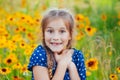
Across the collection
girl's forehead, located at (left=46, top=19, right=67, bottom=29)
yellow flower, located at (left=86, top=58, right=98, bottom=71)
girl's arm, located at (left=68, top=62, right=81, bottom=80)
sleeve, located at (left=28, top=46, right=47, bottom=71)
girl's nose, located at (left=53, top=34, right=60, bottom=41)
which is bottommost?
yellow flower, located at (left=86, top=58, right=98, bottom=71)

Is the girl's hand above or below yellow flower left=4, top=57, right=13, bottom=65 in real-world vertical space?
above

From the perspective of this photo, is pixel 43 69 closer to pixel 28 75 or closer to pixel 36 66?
pixel 36 66

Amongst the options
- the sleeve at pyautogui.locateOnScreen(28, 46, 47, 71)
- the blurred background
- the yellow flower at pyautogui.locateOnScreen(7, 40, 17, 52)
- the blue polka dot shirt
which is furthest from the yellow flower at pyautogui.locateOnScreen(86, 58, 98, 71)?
the yellow flower at pyautogui.locateOnScreen(7, 40, 17, 52)

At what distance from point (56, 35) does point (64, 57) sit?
0.18 meters

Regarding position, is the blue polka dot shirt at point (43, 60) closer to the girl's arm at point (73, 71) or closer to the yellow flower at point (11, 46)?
the girl's arm at point (73, 71)

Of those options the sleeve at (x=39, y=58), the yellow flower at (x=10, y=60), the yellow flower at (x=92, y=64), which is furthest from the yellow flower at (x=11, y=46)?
the sleeve at (x=39, y=58)

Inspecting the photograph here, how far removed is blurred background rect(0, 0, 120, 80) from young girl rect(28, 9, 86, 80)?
0.13 metres

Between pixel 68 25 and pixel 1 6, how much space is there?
3008 mm

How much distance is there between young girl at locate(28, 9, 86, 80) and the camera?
129 inches

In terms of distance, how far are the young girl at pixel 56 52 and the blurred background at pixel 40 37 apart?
13 centimetres

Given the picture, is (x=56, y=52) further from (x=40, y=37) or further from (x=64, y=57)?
(x=40, y=37)

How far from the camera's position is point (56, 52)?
11.0 feet

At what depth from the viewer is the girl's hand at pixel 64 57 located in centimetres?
334

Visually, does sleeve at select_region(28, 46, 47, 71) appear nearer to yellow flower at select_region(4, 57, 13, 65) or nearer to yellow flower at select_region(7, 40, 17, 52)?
yellow flower at select_region(4, 57, 13, 65)
